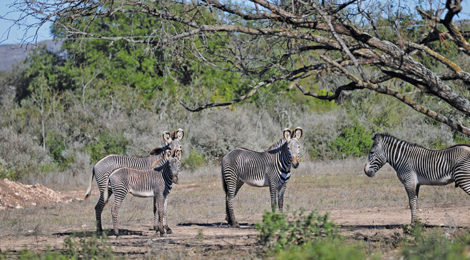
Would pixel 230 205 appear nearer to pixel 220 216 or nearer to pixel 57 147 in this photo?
pixel 220 216

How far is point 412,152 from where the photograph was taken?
12078 mm

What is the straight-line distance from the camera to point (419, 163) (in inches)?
468

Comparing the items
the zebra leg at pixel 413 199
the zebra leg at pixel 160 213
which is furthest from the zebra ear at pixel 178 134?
the zebra leg at pixel 413 199

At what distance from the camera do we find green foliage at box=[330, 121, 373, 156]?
100.0 ft

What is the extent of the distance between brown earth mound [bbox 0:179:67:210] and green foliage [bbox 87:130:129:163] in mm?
9147

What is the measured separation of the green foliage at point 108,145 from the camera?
31.0 meters

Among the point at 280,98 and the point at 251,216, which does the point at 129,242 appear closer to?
the point at 251,216

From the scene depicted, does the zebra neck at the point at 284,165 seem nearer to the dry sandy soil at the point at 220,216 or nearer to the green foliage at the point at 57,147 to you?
the dry sandy soil at the point at 220,216

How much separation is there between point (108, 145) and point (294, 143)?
1993 cm

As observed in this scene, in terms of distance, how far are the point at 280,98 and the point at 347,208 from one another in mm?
23605

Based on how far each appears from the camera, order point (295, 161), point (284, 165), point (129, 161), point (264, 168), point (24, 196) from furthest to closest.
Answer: point (24, 196), point (129, 161), point (264, 168), point (284, 165), point (295, 161)

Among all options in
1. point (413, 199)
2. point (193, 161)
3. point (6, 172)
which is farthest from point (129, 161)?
point (193, 161)

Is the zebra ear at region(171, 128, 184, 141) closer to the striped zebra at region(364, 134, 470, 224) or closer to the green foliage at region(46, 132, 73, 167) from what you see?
the striped zebra at region(364, 134, 470, 224)

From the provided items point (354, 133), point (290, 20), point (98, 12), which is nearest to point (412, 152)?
point (290, 20)
